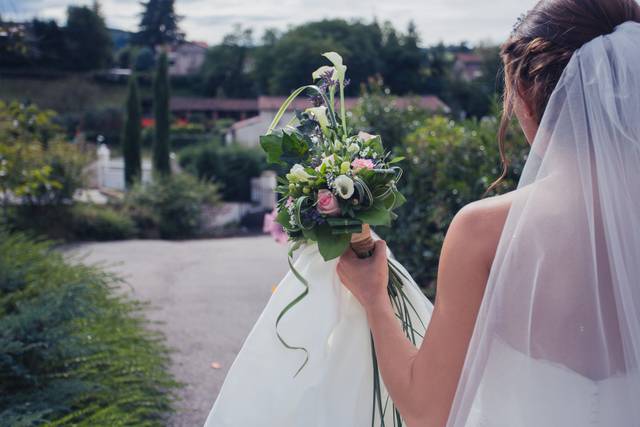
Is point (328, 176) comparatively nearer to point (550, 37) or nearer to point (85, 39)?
point (550, 37)

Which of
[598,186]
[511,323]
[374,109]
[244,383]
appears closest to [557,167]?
[598,186]

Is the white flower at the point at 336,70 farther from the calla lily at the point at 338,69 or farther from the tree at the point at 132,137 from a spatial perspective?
the tree at the point at 132,137

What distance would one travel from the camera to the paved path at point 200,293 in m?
5.15

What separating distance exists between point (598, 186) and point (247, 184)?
27299 millimetres

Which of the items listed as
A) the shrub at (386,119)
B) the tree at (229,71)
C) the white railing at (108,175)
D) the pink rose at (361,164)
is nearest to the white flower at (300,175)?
the pink rose at (361,164)

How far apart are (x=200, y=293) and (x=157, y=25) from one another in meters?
89.1

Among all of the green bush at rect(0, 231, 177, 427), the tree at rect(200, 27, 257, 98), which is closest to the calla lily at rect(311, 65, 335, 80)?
the green bush at rect(0, 231, 177, 427)

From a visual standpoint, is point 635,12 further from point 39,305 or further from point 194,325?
Answer: point 194,325

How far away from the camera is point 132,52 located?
76.9 metres

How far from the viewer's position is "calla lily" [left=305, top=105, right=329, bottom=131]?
1.98 metres

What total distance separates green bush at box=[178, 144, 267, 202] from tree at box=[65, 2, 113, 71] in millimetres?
42026

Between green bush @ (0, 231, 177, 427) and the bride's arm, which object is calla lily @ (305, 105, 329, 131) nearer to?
the bride's arm

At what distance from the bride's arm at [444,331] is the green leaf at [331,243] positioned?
0.16m

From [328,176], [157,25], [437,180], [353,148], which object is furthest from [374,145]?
[157,25]
